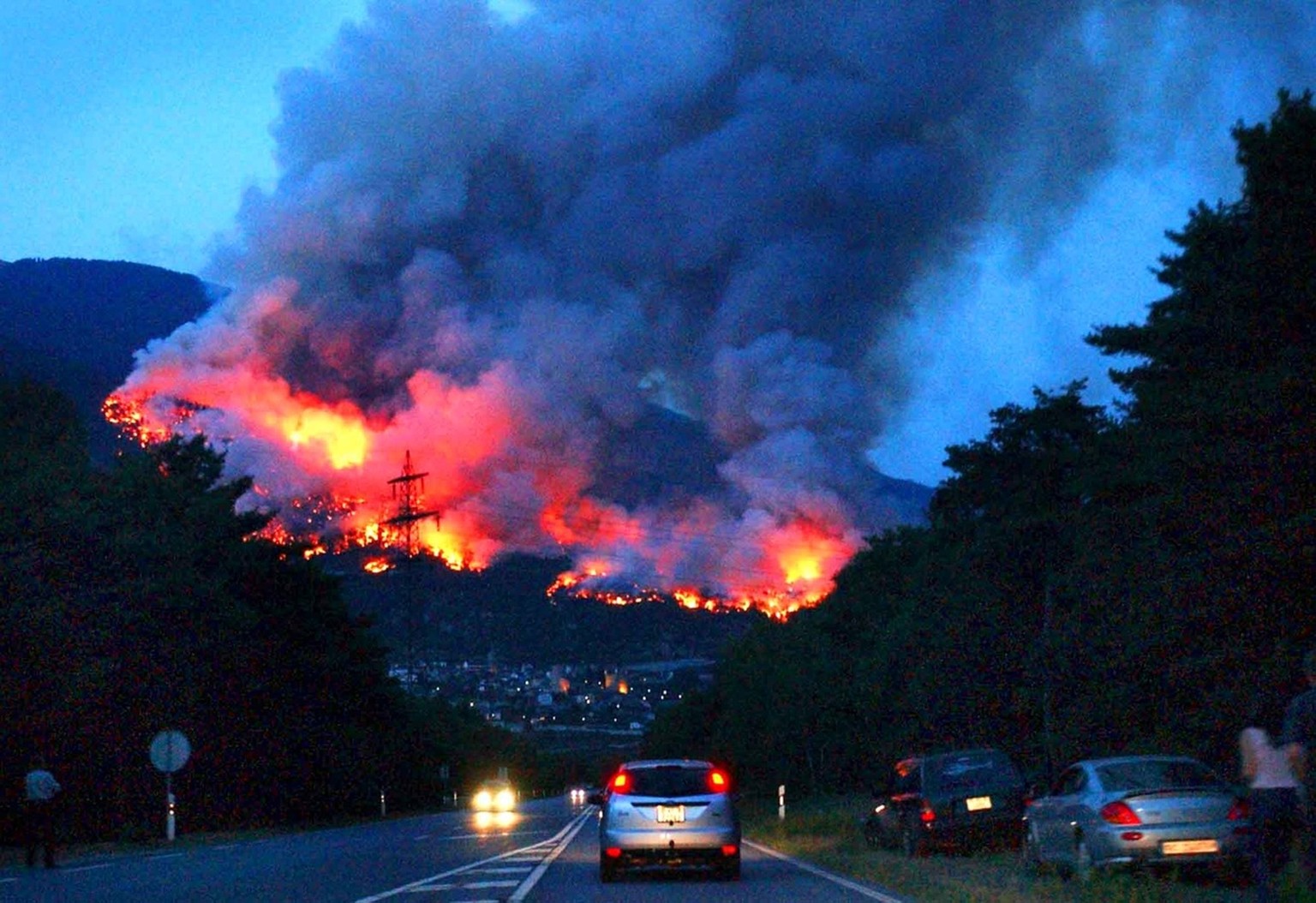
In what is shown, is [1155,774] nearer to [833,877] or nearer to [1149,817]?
[1149,817]

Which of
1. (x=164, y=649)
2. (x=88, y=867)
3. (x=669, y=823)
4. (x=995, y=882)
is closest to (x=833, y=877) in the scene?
(x=669, y=823)

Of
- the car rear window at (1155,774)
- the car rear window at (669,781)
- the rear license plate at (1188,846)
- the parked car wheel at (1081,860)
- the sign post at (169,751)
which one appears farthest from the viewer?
the sign post at (169,751)

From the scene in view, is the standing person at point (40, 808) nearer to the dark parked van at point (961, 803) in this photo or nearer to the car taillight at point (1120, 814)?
the dark parked van at point (961, 803)

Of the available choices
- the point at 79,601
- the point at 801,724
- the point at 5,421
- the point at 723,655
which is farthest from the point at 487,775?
the point at 79,601

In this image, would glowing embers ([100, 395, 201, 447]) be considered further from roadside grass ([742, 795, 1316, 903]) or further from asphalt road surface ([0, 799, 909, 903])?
→ roadside grass ([742, 795, 1316, 903])

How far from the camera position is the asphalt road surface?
18.1 metres

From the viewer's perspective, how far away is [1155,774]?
18.5 meters

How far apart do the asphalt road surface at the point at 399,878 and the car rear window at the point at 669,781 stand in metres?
1.18

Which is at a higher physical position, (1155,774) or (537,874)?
(1155,774)

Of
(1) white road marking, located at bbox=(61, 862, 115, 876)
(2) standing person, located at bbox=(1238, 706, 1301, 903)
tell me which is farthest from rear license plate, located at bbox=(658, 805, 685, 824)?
(2) standing person, located at bbox=(1238, 706, 1301, 903)


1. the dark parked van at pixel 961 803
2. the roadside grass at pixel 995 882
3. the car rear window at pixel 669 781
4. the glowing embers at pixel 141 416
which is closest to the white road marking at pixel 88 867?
the car rear window at pixel 669 781

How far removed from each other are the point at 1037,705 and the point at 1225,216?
21.1 metres

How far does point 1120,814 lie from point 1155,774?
3.44 ft

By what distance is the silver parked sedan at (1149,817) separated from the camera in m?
17.2
